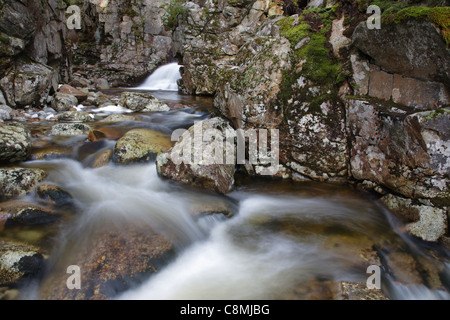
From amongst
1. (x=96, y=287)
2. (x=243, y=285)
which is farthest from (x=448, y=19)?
(x=96, y=287)

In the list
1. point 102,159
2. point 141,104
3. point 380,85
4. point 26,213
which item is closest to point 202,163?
point 102,159

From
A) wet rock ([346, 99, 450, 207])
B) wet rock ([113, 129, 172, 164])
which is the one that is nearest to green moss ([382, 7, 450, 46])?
wet rock ([346, 99, 450, 207])

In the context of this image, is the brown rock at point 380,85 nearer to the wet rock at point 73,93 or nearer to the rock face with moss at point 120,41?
the wet rock at point 73,93

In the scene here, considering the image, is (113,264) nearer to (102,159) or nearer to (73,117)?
(102,159)

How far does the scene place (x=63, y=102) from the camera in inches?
383

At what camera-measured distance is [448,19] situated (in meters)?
3.55

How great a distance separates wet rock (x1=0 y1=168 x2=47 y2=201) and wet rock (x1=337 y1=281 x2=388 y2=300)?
4.89 meters

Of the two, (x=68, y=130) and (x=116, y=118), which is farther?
(x=116, y=118)

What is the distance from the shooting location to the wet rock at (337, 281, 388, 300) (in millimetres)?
2643

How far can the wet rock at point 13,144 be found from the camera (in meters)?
4.98

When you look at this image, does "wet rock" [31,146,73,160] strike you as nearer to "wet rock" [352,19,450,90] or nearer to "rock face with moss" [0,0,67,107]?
"rock face with moss" [0,0,67,107]

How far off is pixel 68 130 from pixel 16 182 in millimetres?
2983

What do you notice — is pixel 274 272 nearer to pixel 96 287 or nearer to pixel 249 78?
pixel 96 287

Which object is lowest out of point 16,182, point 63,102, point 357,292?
point 357,292
